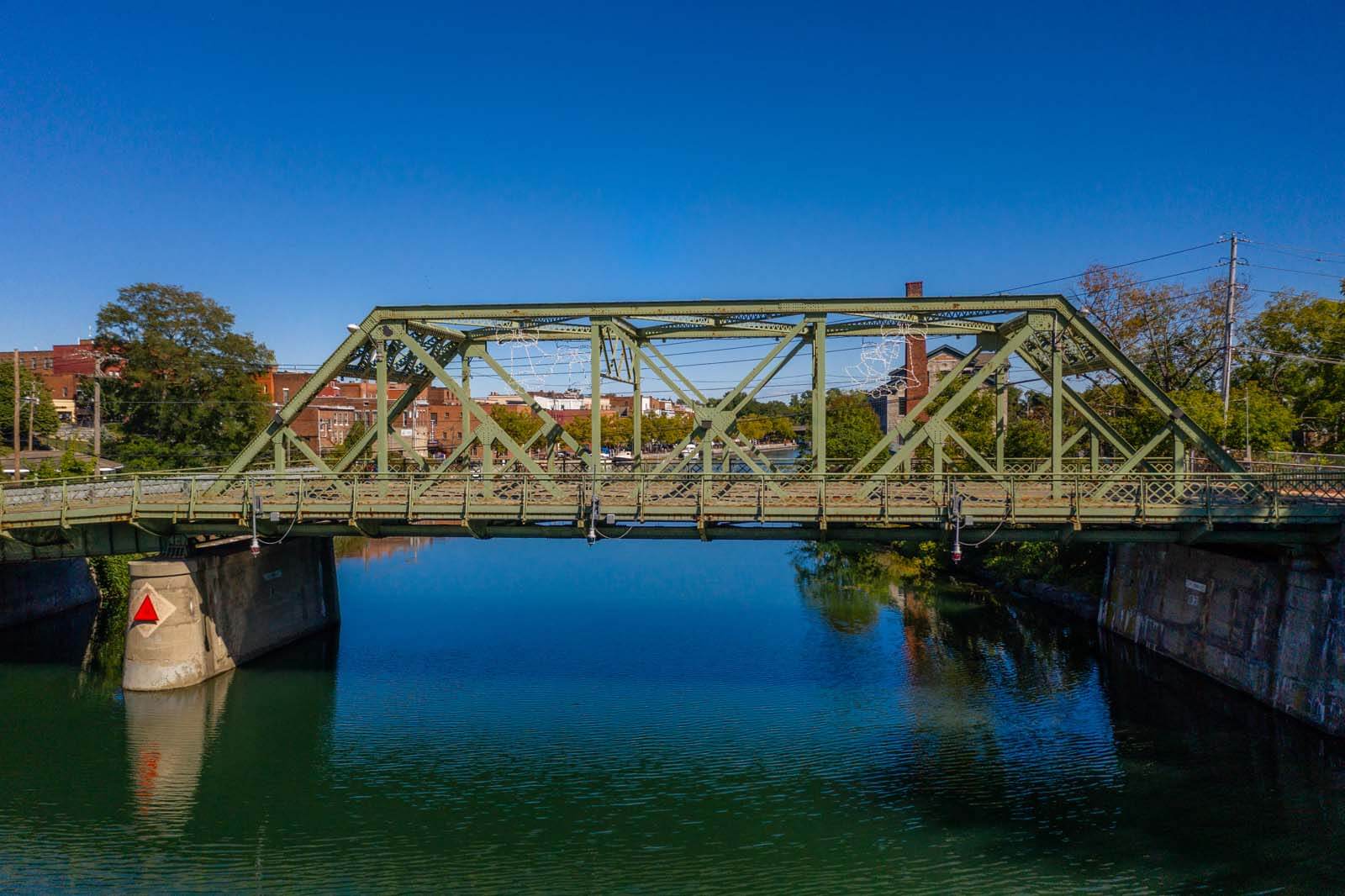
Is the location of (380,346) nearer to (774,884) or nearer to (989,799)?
(774,884)

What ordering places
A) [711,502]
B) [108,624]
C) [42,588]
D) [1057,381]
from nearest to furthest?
1. [711,502]
2. [1057,381]
3. [42,588]
4. [108,624]

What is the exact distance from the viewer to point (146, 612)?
85.5ft

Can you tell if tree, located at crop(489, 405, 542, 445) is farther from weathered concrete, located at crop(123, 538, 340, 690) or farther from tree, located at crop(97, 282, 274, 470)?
weathered concrete, located at crop(123, 538, 340, 690)

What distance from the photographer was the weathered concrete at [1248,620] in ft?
70.6

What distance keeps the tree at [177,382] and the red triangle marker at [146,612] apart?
1050 inches

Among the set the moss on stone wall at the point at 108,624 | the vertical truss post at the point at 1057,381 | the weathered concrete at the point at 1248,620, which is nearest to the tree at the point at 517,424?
the moss on stone wall at the point at 108,624

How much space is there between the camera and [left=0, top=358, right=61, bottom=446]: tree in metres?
71.3

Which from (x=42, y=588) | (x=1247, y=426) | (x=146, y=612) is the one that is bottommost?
(x=42, y=588)

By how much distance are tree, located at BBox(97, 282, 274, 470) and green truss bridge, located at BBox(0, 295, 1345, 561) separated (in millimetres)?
25944

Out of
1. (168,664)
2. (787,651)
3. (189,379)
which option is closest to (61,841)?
(168,664)

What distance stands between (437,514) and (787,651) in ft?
43.7

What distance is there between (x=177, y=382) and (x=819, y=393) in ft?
140

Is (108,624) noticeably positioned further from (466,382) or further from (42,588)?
(466,382)

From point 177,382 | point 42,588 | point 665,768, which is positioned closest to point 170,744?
point 665,768
